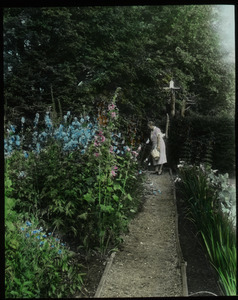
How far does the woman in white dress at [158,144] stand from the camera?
10.4 ft

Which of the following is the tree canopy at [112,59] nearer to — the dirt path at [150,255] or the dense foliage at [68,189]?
the dense foliage at [68,189]

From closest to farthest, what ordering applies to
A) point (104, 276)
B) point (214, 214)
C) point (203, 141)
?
1. point (104, 276)
2. point (214, 214)
3. point (203, 141)

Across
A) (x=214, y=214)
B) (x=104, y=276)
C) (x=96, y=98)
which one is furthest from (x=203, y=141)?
(x=104, y=276)

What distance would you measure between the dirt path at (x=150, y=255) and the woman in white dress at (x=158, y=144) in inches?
4.8

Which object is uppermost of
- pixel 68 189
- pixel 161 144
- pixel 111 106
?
pixel 111 106

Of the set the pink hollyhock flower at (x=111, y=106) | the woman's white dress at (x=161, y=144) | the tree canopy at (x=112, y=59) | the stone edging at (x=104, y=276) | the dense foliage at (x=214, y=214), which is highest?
the tree canopy at (x=112, y=59)

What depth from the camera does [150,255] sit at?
3029 mm

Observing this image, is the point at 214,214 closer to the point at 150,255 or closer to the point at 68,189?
the point at 150,255

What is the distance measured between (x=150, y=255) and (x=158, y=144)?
43.2 inches

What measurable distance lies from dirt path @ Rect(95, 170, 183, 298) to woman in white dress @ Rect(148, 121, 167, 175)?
12 centimetres

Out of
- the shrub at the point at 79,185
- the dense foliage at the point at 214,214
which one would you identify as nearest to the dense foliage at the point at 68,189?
the shrub at the point at 79,185

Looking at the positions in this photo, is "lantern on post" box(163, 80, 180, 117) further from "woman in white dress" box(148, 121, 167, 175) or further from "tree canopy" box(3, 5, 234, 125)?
"woman in white dress" box(148, 121, 167, 175)

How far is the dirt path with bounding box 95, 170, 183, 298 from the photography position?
289 centimetres
